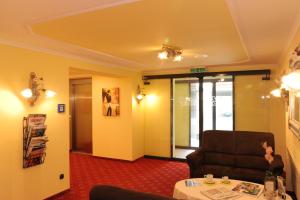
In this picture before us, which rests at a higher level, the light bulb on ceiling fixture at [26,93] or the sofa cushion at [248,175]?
the light bulb on ceiling fixture at [26,93]

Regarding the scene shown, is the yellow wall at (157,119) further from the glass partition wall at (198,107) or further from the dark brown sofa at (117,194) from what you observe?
the dark brown sofa at (117,194)

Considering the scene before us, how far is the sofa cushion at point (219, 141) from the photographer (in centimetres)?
463

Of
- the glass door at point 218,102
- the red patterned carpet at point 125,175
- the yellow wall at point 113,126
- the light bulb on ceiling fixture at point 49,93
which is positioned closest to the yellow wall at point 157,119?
the red patterned carpet at point 125,175

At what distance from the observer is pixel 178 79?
659cm

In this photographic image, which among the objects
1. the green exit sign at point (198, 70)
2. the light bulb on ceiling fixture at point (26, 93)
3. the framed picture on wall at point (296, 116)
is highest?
the green exit sign at point (198, 70)

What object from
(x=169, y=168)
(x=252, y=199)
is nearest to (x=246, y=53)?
(x=252, y=199)

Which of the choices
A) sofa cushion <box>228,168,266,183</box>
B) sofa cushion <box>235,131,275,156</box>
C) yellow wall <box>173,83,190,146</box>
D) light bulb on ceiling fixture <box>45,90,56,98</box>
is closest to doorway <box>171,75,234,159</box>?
yellow wall <box>173,83,190,146</box>

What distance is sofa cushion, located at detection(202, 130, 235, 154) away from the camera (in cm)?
463

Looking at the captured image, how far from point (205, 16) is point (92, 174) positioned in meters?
4.24

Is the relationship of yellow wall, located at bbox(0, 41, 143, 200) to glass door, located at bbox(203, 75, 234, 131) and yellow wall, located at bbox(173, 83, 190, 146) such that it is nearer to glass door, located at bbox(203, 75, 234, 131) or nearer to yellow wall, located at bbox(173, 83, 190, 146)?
yellow wall, located at bbox(173, 83, 190, 146)

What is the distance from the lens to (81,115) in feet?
24.9

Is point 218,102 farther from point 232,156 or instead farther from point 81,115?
point 81,115

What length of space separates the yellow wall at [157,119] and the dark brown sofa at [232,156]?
6.48 ft

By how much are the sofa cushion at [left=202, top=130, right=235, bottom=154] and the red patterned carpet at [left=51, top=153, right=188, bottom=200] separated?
952 millimetres
